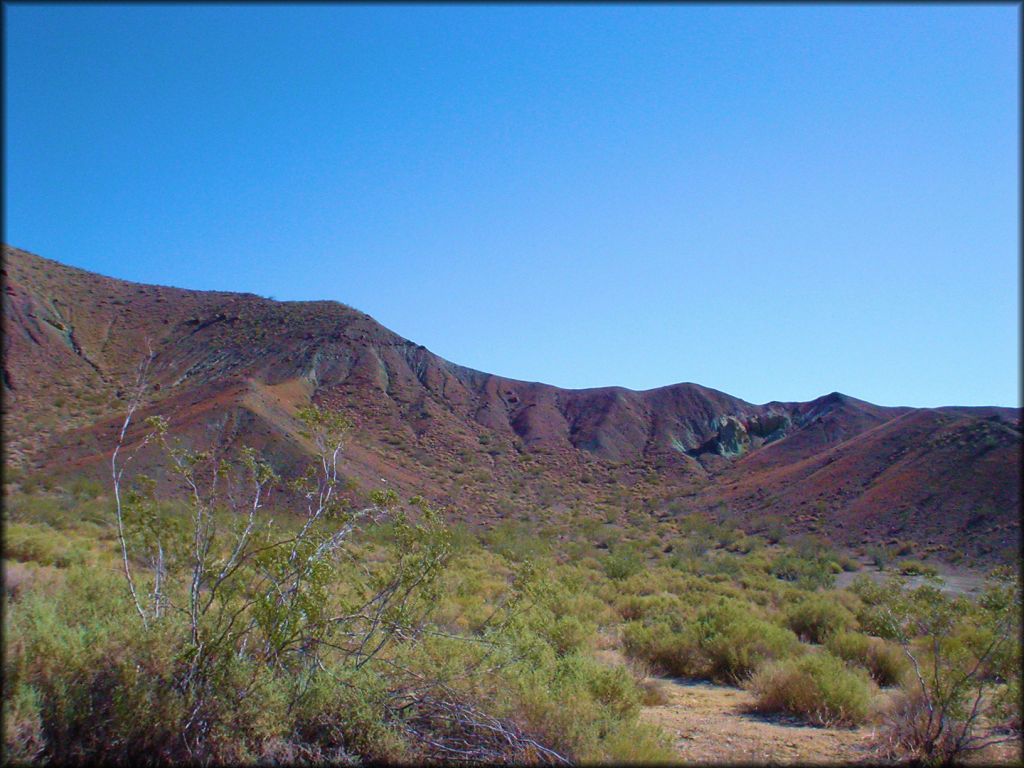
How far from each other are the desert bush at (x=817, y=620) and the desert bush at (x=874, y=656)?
66.0 inches

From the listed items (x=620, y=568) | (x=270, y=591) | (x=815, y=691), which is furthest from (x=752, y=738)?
(x=620, y=568)

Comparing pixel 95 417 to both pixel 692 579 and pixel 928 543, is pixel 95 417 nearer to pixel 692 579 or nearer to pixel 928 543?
pixel 692 579

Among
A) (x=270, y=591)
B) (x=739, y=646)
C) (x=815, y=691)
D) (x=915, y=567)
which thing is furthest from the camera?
(x=915, y=567)

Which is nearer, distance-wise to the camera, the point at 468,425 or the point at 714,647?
the point at 714,647

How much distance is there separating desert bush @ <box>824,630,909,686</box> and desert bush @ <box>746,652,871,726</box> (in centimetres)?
129

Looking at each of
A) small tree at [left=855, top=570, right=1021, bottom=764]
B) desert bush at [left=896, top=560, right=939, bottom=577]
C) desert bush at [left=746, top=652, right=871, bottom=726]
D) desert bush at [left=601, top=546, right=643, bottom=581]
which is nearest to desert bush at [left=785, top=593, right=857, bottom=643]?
desert bush at [left=746, top=652, right=871, bottom=726]

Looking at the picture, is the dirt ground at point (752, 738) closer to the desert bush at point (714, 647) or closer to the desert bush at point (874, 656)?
the desert bush at point (874, 656)

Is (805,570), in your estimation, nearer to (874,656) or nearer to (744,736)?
(874,656)

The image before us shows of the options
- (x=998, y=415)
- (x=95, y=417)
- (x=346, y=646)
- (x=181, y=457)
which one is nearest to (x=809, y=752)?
(x=346, y=646)

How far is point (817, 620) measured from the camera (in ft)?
43.1

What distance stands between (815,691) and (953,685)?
1.64 m

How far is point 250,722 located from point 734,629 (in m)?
8.23

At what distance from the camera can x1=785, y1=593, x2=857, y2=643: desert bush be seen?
1270cm

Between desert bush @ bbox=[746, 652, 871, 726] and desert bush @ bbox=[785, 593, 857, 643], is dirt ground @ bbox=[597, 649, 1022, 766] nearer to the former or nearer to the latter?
desert bush @ bbox=[746, 652, 871, 726]
